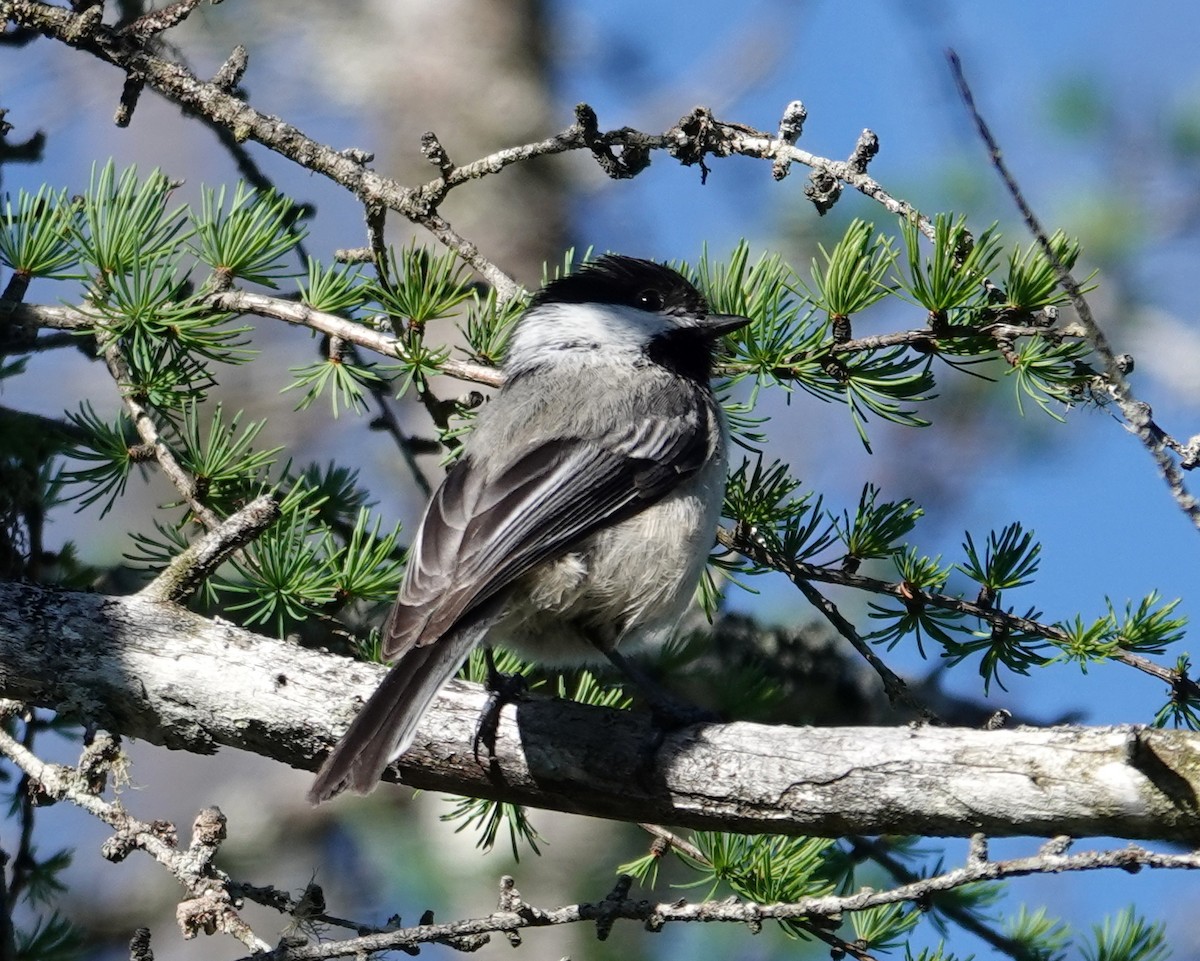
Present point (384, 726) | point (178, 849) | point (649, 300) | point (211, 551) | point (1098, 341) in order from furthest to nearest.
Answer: point (649, 300), point (211, 551), point (384, 726), point (178, 849), point (1098, 341)

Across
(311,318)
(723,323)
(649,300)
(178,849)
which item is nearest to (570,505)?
(723,323)

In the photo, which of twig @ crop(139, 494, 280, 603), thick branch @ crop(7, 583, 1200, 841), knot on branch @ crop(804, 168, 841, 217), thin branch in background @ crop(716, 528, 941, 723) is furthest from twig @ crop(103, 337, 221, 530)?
knot on branch @ crop(804, 168, 841, 217)

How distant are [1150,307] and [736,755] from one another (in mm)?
4253

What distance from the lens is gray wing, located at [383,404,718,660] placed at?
2877mm

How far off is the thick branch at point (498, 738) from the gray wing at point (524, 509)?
216mm

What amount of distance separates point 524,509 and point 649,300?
1024 mm

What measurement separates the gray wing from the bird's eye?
17.9 inches

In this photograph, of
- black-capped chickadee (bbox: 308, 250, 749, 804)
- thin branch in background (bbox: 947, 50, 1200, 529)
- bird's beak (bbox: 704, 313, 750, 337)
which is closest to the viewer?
thin branch in background (bbox: 947, 50, 1200, 529)

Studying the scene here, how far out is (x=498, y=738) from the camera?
9.14 feet

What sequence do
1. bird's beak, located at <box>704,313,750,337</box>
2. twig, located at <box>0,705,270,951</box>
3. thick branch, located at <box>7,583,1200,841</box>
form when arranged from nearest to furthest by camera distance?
twig, located at <box>0,705,270,951</box> < thick branch, located at <box>7,583,1200,841</box> < bird's beak, located at <box>704,313,750,337</box>

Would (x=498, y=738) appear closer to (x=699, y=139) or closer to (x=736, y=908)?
(x=736, y=908)

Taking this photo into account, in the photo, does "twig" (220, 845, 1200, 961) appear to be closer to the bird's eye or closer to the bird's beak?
the bird's beak

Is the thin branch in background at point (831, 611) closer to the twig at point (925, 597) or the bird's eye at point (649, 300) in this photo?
the twig at point (925, 597)

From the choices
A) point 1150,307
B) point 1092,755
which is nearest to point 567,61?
point 1150,307
